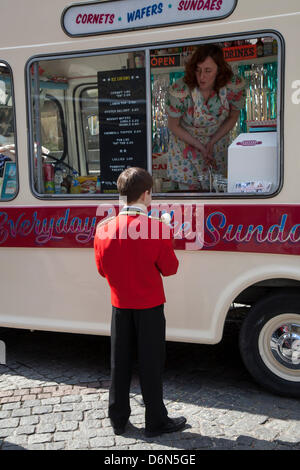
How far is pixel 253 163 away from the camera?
11.5 ft

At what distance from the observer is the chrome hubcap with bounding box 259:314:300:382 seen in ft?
11.4

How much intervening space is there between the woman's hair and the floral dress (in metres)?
0.04

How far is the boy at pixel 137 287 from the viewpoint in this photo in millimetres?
2836

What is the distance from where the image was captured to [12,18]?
3.89 metres

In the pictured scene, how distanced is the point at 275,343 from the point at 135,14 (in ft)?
8.45

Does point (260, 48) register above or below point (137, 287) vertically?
above

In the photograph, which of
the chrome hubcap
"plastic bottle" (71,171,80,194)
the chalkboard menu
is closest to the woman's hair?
the chalkboard menu

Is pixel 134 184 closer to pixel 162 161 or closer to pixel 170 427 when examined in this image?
pixel 162 161

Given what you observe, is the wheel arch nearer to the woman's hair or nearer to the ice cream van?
the ice cream van

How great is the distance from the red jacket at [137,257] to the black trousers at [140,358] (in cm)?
9

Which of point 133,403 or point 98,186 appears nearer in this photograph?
point 133,403

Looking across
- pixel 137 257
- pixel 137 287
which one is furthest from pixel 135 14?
pixel 137 287

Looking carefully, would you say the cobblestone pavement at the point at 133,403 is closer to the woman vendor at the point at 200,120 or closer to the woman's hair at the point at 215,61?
the woman vendor at the point at 200,120
